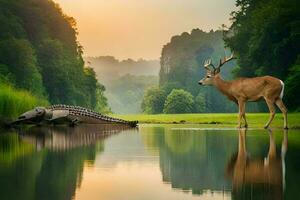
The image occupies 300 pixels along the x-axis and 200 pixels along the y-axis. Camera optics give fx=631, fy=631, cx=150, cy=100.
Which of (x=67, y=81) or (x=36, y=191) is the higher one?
(x=67, y=81)

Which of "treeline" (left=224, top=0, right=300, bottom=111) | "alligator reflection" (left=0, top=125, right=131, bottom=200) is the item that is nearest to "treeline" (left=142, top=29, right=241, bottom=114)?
"treeline" (left=224, top=0, right=300, bottom=111)

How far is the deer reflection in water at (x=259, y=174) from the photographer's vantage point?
7734 mm

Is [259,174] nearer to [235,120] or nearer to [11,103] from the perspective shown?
[11,103]

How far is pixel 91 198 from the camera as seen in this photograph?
7184 mm

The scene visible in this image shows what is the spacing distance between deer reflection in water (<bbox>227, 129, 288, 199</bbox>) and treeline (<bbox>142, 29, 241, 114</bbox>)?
3719 inches

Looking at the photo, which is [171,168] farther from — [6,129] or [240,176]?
[6,129]

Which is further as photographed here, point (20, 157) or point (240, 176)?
point (20, 157)

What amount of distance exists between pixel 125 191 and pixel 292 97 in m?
31.8

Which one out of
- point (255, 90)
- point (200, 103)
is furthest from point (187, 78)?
point (255, 90)

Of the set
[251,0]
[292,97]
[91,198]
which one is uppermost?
[251,0]

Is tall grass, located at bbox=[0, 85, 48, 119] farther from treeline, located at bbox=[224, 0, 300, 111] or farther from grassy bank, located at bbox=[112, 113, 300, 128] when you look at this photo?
treeline, located at bbox=[224, 0, 300, 111]

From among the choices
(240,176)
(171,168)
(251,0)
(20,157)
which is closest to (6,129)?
(20,157)

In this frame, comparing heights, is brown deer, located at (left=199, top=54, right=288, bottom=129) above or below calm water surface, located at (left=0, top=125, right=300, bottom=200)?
above

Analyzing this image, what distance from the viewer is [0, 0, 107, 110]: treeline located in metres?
50.0
